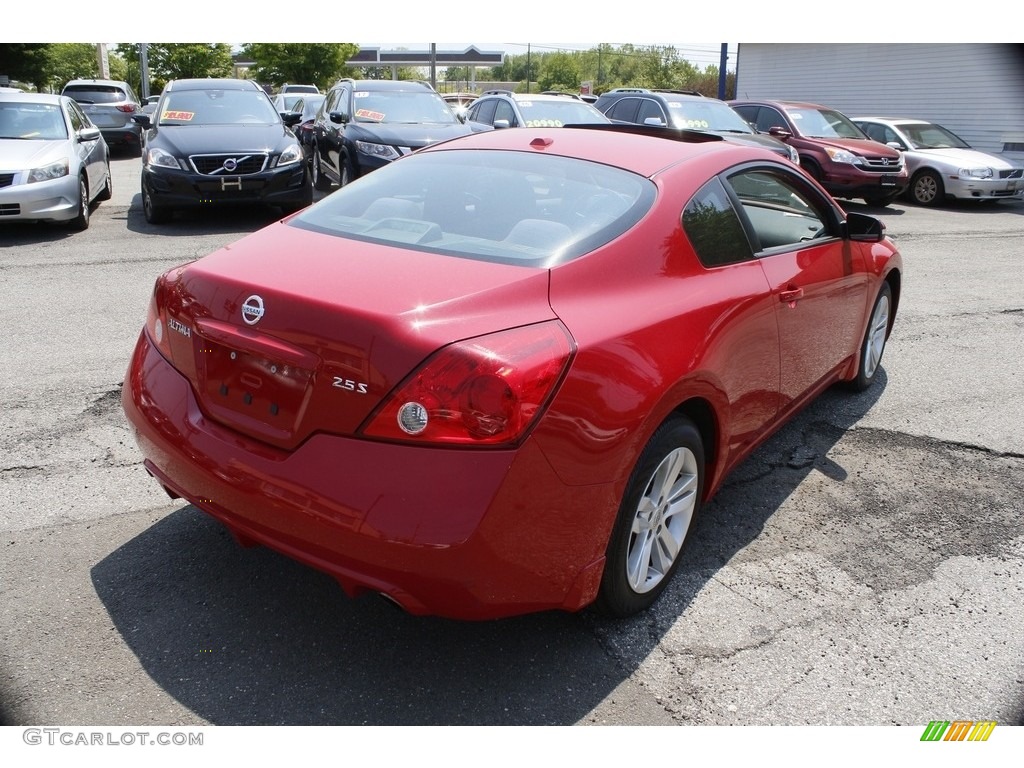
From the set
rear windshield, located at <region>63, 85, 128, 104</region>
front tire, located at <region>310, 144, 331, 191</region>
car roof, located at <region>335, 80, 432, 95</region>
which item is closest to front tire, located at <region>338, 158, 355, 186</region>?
car roof, located at <region>335, 80, 432, 95</region>

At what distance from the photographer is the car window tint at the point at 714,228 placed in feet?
10.5

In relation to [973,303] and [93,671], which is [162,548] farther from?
[973,303]

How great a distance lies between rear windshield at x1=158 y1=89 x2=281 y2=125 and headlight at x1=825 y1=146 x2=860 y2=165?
29.0ft

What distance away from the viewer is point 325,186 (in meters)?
14.2

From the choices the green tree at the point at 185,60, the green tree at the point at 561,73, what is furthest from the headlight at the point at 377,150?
the green tree at the point at 561,73

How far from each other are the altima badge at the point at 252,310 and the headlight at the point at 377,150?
8790 millimetres

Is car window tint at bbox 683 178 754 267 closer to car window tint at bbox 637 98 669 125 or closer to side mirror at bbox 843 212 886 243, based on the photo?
side mirror at bbox 843 212 886 243

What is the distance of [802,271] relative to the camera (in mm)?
3814

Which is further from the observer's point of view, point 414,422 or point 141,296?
point 141,296

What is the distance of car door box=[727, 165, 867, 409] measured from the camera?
3.64 metres

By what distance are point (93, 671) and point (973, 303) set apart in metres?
7.79

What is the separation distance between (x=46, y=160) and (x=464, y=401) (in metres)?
8.75

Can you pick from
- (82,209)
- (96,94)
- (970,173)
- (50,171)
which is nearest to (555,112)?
(82,209)

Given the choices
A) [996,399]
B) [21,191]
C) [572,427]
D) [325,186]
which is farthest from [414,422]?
[325,186]
